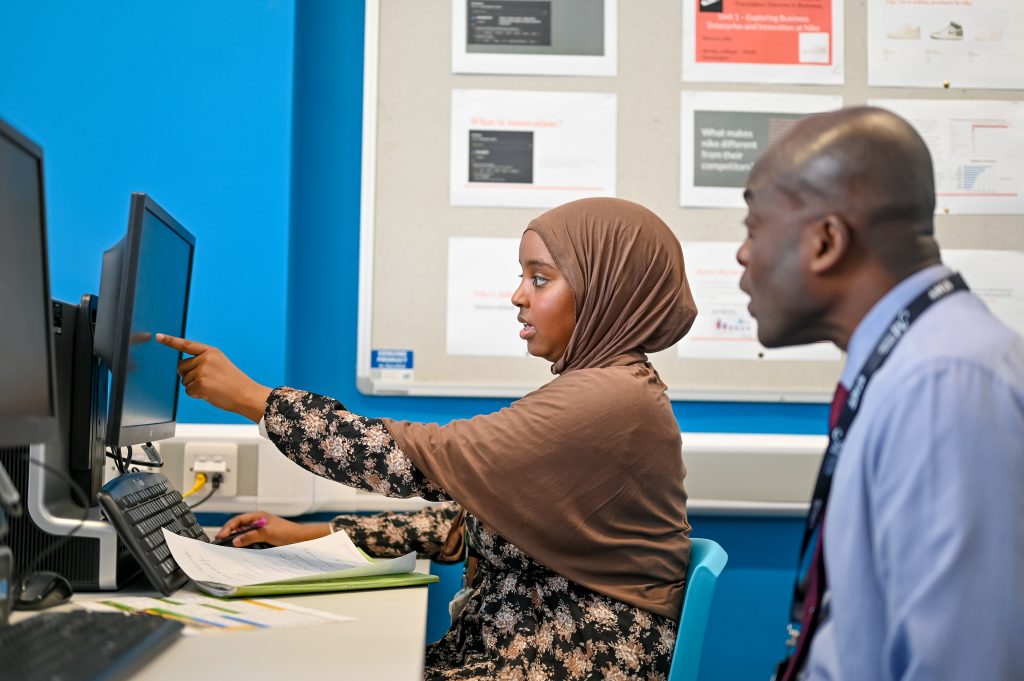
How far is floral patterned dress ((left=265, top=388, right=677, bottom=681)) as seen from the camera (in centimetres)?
144

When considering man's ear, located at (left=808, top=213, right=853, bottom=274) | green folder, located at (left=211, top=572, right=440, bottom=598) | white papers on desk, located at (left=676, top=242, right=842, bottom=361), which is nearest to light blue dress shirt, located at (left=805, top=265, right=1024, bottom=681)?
man's ear, located at (left=808, top=213, right=853, bottom=274)

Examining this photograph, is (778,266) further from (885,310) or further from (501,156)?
(501,156)

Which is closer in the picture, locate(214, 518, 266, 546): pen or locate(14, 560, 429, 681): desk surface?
locate(14, 560, 429, 681): desk surface

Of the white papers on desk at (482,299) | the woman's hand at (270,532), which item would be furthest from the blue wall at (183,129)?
the woman's hand at (270,532)

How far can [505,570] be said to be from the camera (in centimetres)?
155

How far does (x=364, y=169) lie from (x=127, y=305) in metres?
1.15

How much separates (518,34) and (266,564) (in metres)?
1.50

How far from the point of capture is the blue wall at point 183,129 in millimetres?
2289

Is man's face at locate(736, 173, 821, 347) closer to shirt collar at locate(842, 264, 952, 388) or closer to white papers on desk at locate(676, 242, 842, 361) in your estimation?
shirt collar at locate(842, 264, 952, 388)

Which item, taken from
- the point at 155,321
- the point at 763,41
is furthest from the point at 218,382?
the point at 763,41

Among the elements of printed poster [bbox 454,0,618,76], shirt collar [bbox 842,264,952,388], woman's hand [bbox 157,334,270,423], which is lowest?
woman's hand [bbox 157,334,270,423]

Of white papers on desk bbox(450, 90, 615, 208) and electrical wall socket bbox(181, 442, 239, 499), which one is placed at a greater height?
white papers on desk bbox(450, 90, 615, 208)

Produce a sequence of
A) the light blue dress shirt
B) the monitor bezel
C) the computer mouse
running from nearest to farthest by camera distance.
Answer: the light blue dress shirt
the computer mouse
the monitor bezel

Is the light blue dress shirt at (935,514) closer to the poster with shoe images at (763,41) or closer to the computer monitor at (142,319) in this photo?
the computer monitor at (142,319)
